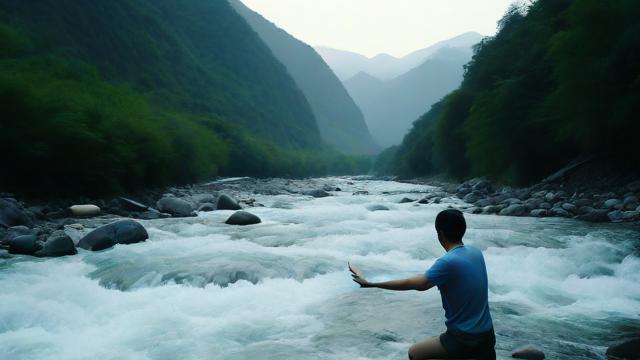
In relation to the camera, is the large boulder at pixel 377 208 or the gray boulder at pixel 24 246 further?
the large boulder at pixel 377 208

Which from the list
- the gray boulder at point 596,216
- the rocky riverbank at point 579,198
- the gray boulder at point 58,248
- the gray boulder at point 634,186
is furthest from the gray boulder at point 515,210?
the gray boulder at point 58,248

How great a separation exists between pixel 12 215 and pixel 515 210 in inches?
747

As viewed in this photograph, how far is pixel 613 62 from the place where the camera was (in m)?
19.8

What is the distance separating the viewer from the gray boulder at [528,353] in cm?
637

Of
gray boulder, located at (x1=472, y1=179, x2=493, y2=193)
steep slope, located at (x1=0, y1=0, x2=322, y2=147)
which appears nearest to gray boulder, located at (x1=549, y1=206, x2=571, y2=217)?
gray boulder, located at (x1=472, y1=179, x2=493, y2=193)

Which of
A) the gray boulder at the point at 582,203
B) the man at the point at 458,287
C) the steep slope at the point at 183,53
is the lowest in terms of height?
the gray boulder at the point at 582,203

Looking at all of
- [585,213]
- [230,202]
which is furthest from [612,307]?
[230,202]

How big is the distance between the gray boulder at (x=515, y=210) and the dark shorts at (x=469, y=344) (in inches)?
716

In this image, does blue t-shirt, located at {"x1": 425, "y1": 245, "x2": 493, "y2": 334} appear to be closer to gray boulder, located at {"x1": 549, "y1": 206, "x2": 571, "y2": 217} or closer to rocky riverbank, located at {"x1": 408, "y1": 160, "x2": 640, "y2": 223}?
rocky riverbank, located at {"x1": 408, "y1": 160, "x2": 640, "y2": 223}

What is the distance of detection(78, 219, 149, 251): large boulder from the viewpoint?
1302 cm

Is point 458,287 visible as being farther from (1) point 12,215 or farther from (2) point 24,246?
(1) point 12,215

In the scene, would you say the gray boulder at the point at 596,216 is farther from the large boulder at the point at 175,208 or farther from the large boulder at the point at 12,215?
the large boulder at the point at 12,215

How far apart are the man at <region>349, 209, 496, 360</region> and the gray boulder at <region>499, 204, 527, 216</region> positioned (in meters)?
18.2

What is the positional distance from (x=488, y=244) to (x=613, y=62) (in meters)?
11.3
